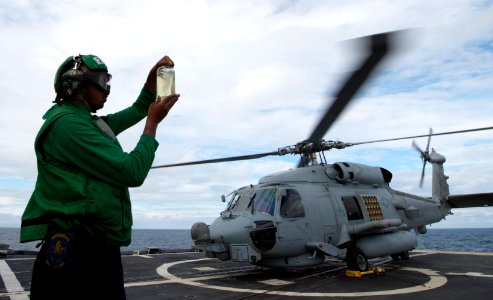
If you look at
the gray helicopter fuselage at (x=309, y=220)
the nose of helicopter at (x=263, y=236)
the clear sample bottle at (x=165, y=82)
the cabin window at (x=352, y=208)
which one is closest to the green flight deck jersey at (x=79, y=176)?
the clear sample bottle at (x=165, y=82)

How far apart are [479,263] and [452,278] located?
402cm

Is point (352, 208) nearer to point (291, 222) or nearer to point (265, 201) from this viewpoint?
point (291, 222)

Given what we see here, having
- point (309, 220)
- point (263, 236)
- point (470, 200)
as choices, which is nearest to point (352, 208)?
point (309, 220)

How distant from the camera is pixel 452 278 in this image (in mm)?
9875

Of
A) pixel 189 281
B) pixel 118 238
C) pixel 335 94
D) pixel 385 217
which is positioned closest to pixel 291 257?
pixel 189 281

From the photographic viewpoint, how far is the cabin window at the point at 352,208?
38.6ft

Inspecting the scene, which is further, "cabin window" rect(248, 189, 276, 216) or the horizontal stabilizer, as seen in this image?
the horizontal stabilizer

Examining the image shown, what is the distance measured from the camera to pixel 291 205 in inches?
422

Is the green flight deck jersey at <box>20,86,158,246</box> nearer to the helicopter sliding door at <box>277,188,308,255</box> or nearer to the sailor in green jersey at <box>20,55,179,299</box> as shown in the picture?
the sailor in green jersey at <box>20,55,179,299</box>

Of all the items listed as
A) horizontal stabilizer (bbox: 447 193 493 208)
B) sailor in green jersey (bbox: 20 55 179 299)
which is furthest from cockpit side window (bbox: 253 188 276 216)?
horizontal stabilizer (bbox: 447 193 493 208)

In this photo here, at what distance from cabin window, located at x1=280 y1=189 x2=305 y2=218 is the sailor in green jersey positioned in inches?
335

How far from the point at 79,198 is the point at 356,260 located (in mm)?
9974

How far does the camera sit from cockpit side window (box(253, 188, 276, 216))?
10.6m

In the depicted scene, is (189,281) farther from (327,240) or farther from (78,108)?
(78,108)
